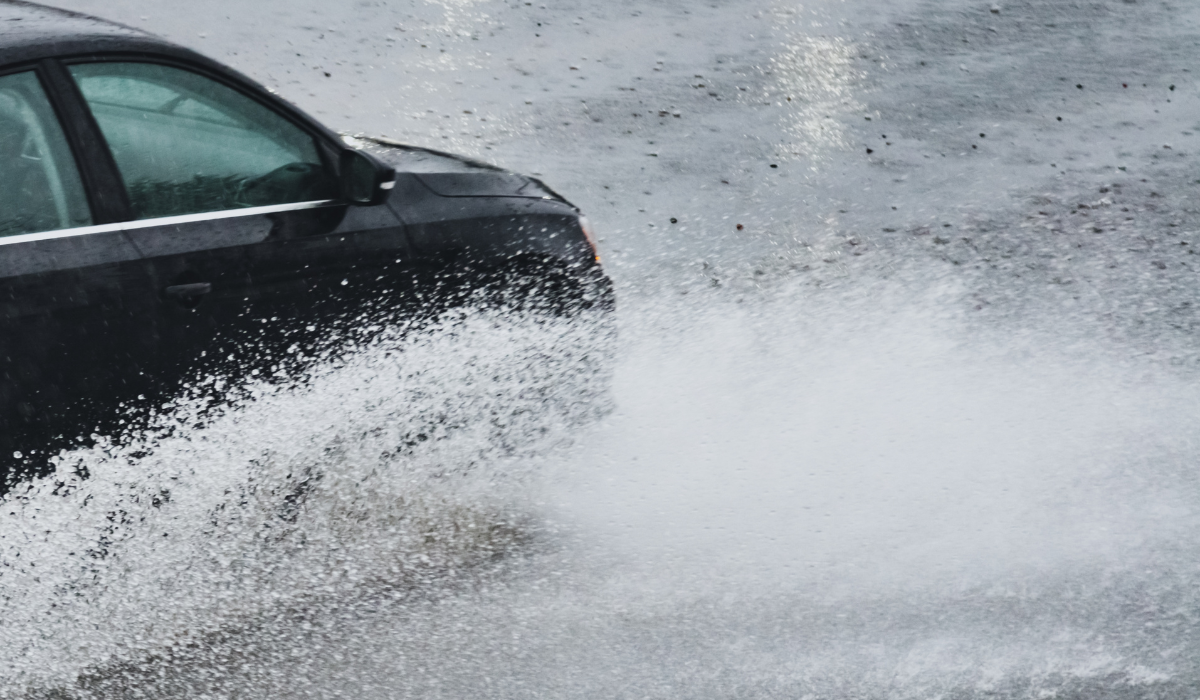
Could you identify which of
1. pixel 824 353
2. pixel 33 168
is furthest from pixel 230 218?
pixel 824 353

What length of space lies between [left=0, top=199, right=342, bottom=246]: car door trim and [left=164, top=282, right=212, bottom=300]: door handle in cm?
19

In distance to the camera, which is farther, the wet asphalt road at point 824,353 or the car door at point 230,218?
the wet asphalt road at point 824,353

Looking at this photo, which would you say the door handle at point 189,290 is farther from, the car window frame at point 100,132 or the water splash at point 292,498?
the water splash at point 292,498

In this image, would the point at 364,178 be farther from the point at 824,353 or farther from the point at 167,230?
the point at 824,353

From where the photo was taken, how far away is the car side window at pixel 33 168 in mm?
3146

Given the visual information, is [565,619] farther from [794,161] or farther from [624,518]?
[794,161]

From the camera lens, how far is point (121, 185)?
338 cm

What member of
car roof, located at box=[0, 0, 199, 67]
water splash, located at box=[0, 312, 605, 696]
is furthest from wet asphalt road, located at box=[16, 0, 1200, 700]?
car roof, located at box=[0, 0, 199, 67]

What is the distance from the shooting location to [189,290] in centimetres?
347

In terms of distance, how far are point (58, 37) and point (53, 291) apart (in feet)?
2.39

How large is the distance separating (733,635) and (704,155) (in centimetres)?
463

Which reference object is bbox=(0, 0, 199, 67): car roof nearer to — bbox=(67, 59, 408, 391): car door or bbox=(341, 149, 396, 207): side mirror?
bbox=(67, 59, 408, 391): car door

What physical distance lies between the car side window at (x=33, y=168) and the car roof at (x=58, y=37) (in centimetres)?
8

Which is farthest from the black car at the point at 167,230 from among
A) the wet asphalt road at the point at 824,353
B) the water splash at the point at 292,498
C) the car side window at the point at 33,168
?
the wet asphalt road at the point at 824,353
